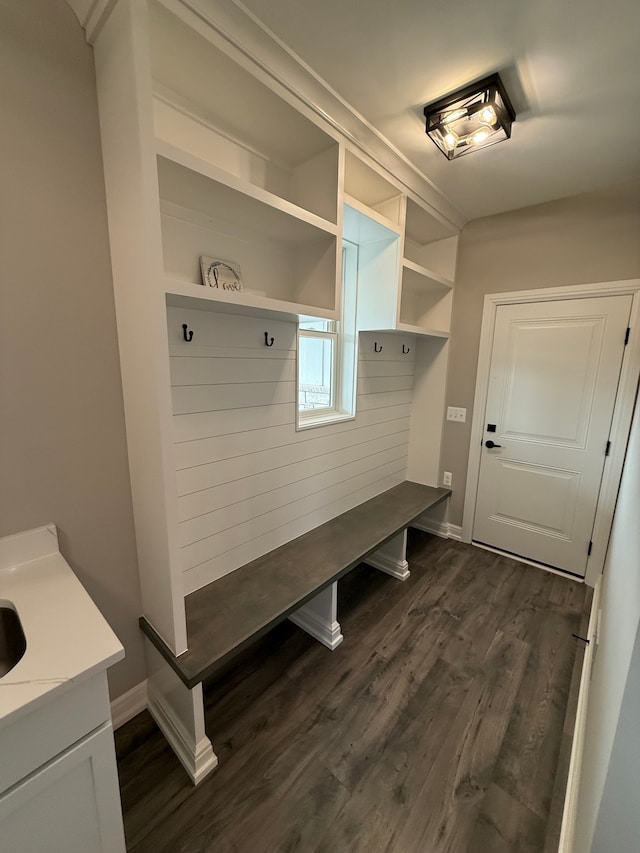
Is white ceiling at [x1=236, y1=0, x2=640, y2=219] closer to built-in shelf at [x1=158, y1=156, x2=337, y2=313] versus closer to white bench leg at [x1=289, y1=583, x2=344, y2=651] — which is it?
built-in shelf at [x1=158, y1=156, x2=337, y2=313]

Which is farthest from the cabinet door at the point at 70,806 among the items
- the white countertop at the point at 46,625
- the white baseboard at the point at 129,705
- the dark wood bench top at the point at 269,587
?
the white baseboard at the point at 129,705

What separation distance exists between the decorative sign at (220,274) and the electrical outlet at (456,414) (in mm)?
2106

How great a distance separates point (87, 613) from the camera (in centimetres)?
94

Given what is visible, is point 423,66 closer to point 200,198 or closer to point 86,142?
point 200,198

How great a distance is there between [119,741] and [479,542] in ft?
8.91

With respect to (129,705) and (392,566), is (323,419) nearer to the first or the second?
(392,566)

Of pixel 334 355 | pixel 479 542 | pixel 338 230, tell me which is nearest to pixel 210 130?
pixel 338 230

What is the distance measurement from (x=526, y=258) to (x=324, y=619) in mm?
2806

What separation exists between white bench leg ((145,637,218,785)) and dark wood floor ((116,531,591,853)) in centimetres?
5

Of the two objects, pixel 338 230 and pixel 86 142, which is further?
pixel 338 230

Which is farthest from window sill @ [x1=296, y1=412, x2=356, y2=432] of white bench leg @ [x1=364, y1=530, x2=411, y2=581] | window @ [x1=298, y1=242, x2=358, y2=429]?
white bench leg @ [x1=364, y1=530, x2=411, y2=581]

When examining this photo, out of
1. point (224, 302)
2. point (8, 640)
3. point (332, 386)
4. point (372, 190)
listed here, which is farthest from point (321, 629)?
point (372, 190)

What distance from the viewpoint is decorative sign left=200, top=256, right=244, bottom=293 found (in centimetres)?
143

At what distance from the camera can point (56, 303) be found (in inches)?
44.5
